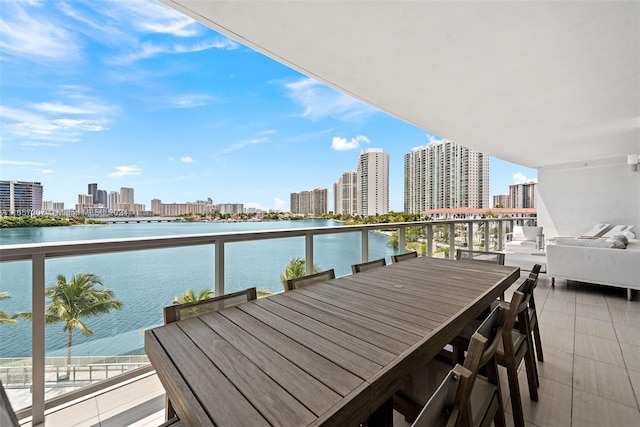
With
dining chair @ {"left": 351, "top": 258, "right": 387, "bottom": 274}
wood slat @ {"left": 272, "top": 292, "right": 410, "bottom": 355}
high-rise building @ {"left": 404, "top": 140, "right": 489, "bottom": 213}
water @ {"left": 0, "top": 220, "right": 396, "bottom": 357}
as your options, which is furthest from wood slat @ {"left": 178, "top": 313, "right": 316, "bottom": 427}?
high-rise building @ {"left": 404, "top": 140, "right": 489, "bottom": 213}

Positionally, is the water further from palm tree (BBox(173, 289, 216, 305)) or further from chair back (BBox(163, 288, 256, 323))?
chair back (BBox(163, 288, 256, 323))

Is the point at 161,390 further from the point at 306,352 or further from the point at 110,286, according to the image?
the point at 306,352

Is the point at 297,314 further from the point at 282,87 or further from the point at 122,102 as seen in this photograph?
the point at 282,87

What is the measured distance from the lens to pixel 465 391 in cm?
91

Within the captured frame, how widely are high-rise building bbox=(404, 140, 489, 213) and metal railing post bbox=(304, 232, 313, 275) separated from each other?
37.4 feet

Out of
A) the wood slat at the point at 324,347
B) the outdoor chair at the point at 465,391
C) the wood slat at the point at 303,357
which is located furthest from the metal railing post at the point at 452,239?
the wood slat at the point at 303,357

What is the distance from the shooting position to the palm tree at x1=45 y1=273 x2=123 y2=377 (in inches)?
70.7

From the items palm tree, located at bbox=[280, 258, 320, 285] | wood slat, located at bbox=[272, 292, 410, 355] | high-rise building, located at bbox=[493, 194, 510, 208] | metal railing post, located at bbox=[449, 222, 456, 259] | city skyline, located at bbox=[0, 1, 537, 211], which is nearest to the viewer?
wood slat, located at bbox=[272, 292, 410, 355]

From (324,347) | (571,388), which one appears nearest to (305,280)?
(324,347)

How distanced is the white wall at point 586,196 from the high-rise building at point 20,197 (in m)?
12.5

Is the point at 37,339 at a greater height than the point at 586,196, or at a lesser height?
lesser

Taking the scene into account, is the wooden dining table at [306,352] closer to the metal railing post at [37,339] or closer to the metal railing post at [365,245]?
the metal railing post at [37,339]

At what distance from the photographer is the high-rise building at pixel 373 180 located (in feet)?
37.8

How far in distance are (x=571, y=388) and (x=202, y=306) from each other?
9.27 ft
